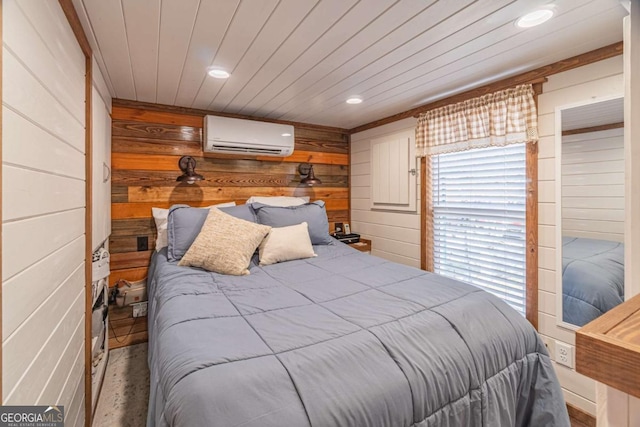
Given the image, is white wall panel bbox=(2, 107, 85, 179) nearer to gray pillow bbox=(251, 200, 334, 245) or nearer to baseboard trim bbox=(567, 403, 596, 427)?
gray pillow bbox=(251, 200, 334, 245)

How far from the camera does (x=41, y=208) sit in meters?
1.02

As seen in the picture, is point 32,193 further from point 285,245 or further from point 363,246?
point 363,246

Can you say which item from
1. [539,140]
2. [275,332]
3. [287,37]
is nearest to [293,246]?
[275,332]

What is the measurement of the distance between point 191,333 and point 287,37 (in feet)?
5.05

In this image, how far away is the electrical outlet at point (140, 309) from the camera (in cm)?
269

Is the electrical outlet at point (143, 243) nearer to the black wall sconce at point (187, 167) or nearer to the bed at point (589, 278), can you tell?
the black wall sconce at point (187, 167)

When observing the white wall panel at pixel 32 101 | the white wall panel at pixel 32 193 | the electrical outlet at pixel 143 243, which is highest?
the white wall panel at pixel 32 101

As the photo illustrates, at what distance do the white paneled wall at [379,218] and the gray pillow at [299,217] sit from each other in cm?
77

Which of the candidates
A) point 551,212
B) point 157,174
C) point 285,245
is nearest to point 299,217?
point 285,245

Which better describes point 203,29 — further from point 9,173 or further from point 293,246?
point 293,246

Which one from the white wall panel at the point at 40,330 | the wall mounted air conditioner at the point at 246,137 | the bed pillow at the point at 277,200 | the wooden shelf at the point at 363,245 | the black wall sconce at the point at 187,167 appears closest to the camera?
the white wall panel at the point at 40,330

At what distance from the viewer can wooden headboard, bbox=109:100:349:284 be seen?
2.68m

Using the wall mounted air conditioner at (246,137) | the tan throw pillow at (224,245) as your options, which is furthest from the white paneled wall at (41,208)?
the wall mounted air conditioner at (246,137)

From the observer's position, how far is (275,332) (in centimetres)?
119
